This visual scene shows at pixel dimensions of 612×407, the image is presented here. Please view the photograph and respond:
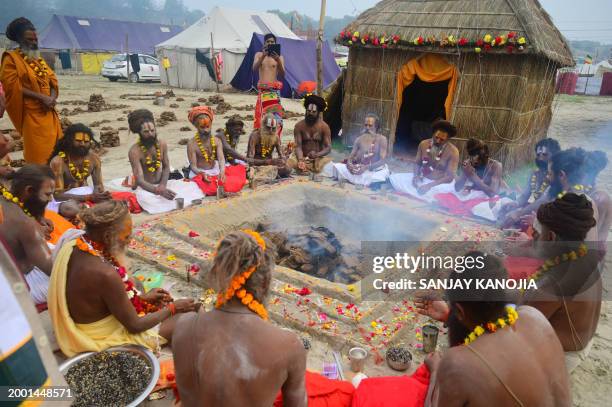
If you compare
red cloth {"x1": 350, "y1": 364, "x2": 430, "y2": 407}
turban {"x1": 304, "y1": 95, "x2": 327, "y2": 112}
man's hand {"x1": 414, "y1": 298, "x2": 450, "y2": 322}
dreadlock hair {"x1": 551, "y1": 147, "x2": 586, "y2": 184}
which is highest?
turban {"x1": 304, "y1": 95, "x2": 327, "y2": 112}

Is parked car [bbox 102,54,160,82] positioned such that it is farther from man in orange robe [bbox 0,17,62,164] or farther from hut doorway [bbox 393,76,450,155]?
man in orange robe [bbox 0,17,62,164]

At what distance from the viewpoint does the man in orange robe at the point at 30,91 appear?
5.89 meters

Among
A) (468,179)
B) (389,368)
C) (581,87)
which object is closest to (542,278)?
(389,368)

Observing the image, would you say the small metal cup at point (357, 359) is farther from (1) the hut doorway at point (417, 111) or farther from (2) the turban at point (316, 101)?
(1) the hut doorway at point (417, 111)

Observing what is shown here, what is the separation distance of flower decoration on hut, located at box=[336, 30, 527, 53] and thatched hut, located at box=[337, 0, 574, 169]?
2cm

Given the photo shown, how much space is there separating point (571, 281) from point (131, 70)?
2677cm

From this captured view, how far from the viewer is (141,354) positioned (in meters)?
2.70

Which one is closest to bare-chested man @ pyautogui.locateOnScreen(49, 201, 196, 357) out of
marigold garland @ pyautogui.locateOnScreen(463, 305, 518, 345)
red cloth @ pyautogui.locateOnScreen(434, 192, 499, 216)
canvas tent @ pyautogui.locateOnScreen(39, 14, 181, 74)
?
marigold garland @ pyautogui.locateOnScreen(463, 305, 518, 345)

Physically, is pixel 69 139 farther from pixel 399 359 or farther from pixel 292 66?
pixel 292 66

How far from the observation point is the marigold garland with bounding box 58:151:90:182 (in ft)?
17.7

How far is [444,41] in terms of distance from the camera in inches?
328

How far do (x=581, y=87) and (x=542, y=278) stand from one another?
110 ft

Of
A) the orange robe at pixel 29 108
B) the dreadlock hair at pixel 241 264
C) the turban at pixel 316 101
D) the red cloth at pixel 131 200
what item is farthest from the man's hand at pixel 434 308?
the orange robe at pixel 29 108

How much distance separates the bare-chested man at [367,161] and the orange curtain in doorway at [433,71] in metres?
2.30
